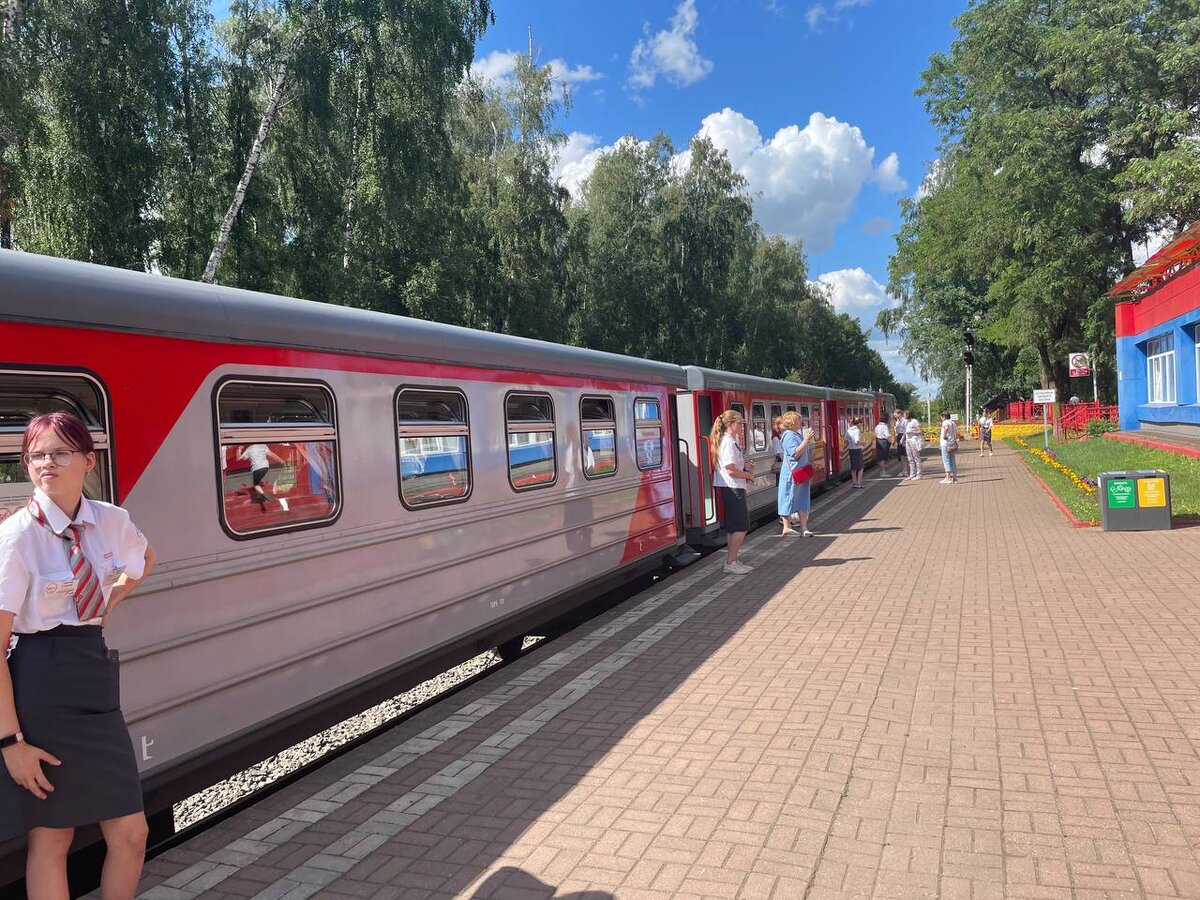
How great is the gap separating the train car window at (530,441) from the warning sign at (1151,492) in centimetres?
808

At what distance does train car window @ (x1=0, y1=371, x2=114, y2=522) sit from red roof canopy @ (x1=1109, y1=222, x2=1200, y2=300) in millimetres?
22294

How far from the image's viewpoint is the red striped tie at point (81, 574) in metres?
2.62

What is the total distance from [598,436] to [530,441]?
4.98 feet

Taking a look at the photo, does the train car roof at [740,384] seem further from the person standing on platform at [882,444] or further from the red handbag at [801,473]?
the person standing on platform at [882,444]

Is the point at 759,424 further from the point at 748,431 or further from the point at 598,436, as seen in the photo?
the point at 598,436

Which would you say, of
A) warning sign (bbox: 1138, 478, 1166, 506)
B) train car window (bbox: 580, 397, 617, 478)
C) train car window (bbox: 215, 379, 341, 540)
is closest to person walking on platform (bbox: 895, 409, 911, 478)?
warning sign (bbox: 1138, 478, 1166, 506)

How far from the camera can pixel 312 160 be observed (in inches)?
754

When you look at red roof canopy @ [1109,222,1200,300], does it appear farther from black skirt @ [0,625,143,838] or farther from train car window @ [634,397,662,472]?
black skirt @ [0,625,143,838]

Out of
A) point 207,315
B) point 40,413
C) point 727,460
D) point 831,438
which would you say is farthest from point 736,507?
point 831,438

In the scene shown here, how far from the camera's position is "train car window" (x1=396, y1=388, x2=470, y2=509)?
562cm

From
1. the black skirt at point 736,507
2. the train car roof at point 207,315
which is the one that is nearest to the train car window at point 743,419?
the black skirt at point 736,507

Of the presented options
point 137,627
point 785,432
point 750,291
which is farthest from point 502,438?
point 750,291

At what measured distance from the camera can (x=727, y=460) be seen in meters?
9.73

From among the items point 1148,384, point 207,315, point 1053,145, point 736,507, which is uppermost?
point 1053,145
